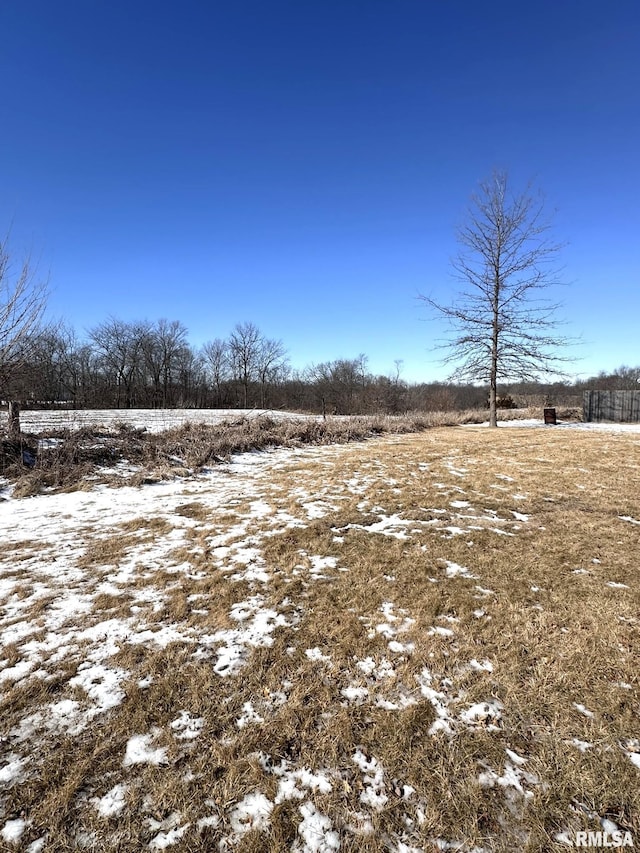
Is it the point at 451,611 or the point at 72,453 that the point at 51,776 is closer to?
the point at 451,611

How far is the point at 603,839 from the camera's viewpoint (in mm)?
1407

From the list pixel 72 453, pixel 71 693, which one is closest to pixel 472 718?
pixel 71 693

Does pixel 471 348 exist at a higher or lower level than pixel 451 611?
higher

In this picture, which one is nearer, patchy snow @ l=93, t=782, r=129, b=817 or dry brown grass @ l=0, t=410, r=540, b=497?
patchy snow @ l=93, t=782, r=129, b=817

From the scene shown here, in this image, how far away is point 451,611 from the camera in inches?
113

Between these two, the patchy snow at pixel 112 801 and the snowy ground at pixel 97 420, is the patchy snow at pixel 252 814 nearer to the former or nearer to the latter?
the patchy snow at pixel 112 801

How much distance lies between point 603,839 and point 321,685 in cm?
133

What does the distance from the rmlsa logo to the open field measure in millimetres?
34

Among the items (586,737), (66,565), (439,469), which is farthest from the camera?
(439,469)

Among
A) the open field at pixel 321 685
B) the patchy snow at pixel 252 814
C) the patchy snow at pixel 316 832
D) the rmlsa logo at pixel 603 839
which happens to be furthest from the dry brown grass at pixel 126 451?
the rmlsa logo at pixel 603 839

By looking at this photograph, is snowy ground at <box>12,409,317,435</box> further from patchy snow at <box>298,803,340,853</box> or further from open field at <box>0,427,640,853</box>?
patchy snow at <box>298,803,340,853</box>

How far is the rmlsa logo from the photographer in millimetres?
1392

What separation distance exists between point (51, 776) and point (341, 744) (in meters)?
1.33

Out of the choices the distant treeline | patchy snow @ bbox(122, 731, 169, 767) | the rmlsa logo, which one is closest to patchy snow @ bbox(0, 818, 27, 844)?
patchy snow @ bbox(122, 731, 169, 767)
